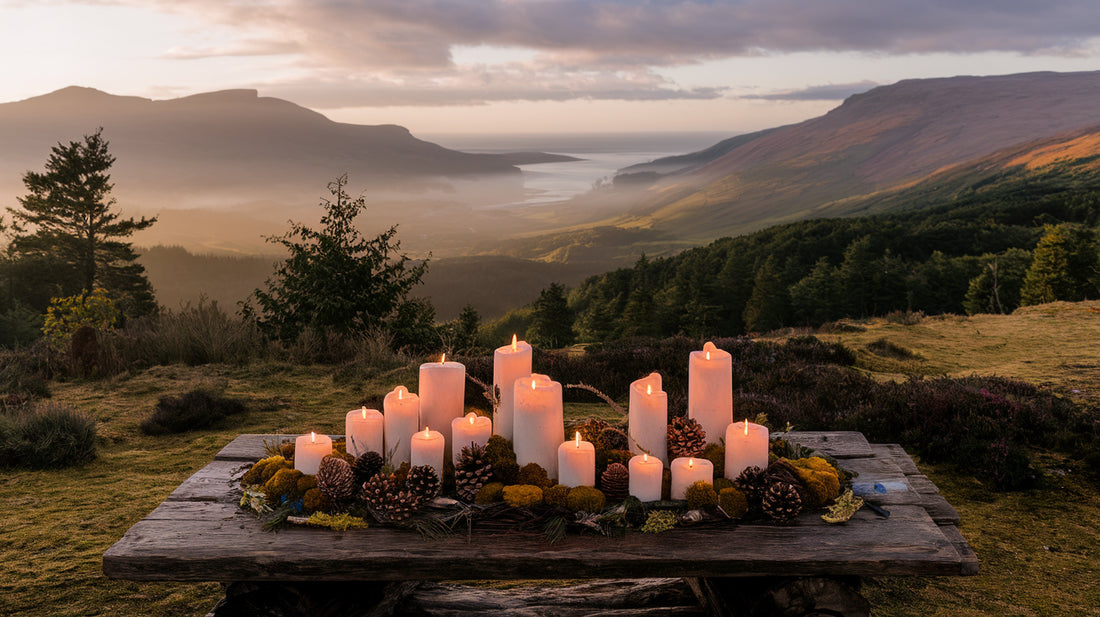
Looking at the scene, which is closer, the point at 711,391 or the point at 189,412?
the point at 711,391

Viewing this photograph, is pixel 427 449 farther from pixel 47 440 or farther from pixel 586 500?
pixel 47 440

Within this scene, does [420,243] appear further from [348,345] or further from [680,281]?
[348,345]

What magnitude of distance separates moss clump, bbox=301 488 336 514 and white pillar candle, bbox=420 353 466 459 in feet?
1.63

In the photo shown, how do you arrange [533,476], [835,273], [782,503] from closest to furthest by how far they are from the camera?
[782,503]
[533,476]
[835,273]

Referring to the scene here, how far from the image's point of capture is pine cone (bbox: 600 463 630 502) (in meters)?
2.53

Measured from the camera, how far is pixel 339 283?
11445 mm

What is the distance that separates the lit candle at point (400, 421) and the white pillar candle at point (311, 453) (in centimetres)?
27

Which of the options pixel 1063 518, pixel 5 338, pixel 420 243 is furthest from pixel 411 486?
pixel 420 243

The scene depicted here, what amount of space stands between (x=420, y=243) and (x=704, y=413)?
93.2m

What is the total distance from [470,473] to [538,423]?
1.10ft

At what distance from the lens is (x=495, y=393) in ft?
9.14

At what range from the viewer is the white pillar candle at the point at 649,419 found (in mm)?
2645

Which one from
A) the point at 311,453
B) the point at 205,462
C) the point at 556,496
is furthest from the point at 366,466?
the point at 205,462

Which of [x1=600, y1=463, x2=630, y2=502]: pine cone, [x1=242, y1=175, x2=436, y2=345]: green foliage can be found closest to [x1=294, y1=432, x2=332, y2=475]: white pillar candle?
[x1=600, y1=463, x2=630, y2=502]: pine cone
